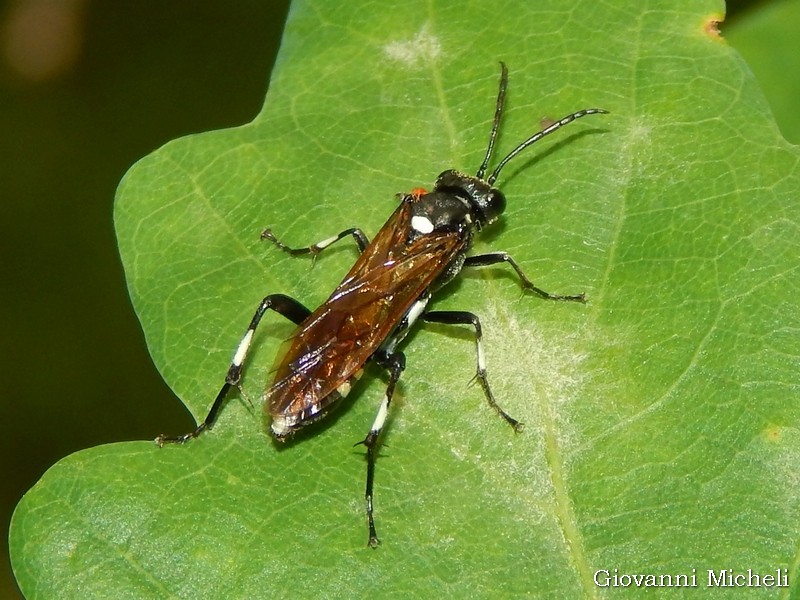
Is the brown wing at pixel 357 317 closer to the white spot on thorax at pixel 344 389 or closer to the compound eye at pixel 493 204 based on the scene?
the white spot on thorax at pixel 344 389

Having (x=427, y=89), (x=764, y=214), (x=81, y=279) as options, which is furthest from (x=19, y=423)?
(x=764, y=214)

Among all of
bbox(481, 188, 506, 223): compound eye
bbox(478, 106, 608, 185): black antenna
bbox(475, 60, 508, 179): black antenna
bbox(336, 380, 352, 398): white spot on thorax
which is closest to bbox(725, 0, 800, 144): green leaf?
bbox(478, 106, 608, 185): black antenna

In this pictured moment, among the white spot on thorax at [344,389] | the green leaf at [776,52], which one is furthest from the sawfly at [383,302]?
the green leaf at [776,52]

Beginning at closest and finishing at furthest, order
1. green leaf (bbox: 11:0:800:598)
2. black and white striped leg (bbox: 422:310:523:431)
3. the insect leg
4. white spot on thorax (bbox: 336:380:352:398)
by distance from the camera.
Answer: green leaf (bbox: 11:0:800:598) < black and white striped leg (bbox: 422:310:523:431) < the insect leg < white spot on thorax (bbox: 336:380:352:398)

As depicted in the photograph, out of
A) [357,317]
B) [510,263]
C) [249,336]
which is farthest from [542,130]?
[249,336]

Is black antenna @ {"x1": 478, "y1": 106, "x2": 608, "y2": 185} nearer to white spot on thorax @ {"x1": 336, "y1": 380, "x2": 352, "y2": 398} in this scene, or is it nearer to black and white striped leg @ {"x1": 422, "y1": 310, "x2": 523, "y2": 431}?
black and white striped leg @ {"x1": 422, "y1": 310, "x2": 523, "y2": 431}
